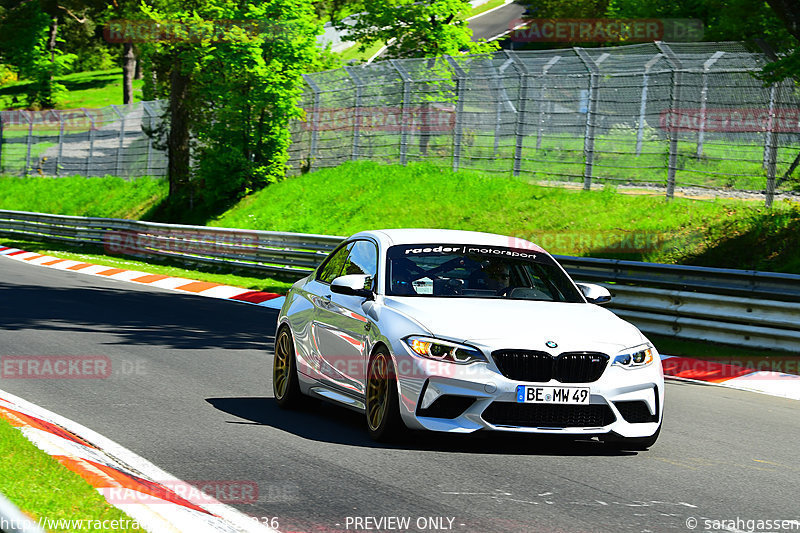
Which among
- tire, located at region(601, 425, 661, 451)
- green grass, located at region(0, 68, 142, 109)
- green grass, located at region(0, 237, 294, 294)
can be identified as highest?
green grass, located at region(0, 68, 142, 109)

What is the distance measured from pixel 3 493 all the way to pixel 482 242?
14.8 feet

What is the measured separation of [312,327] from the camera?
9.08 meters

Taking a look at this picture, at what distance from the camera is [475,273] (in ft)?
28.4

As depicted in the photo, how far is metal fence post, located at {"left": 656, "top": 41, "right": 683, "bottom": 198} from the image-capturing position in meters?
21.7

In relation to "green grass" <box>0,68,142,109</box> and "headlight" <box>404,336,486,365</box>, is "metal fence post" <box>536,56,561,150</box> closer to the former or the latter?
"headlight" <box>404,336,486,365</box>

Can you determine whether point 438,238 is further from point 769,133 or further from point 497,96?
point 497,96

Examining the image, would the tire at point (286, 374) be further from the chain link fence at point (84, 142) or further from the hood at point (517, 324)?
the chain link fence at point (84, 142)

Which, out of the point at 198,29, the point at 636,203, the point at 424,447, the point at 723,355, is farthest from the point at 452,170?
the point at 424,447

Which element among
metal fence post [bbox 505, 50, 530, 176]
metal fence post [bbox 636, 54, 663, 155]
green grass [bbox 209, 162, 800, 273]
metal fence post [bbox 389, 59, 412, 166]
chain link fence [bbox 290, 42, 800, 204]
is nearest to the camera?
green grass [bbox 209, 162, 800, 273]

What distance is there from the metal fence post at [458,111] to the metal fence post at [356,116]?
14.4ft

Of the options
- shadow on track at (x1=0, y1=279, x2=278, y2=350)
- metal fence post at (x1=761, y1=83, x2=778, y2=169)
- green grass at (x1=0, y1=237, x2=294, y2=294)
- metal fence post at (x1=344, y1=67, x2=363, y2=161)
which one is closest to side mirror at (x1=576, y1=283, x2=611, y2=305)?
shadow on track at (x1=0, y1=279, x2=278, y2=350)

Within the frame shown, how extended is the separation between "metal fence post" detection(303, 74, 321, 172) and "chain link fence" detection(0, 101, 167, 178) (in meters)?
9.18

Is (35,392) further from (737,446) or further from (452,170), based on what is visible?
(452,170)

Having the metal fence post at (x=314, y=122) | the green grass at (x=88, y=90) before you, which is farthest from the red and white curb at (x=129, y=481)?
the green grass at (x=88, y=90)
